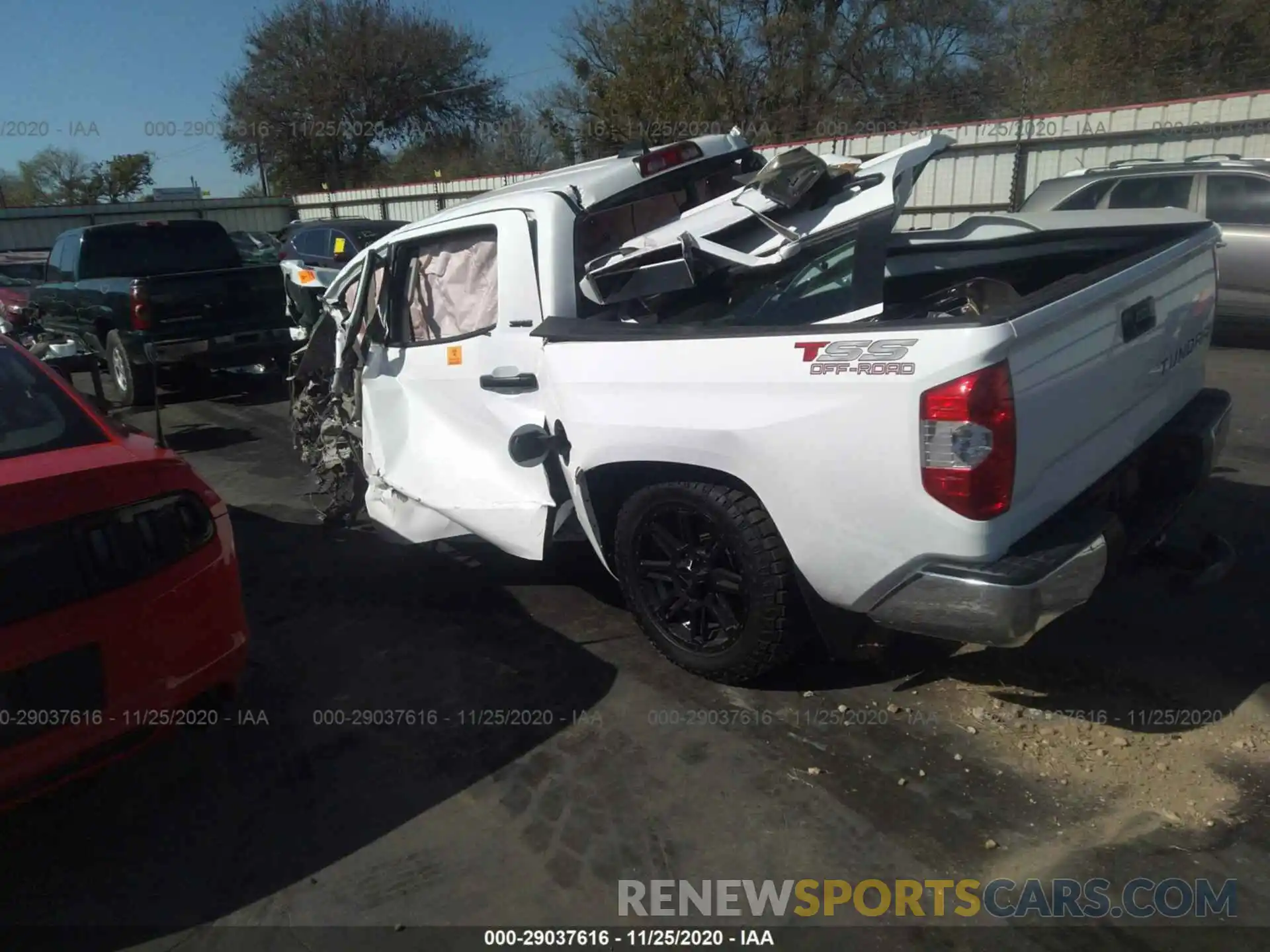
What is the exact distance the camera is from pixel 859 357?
8.94 feet

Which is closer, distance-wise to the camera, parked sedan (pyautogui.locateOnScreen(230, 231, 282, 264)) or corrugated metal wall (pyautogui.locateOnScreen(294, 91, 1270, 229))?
corrugated metal wall (pyautogui.locateOnScreen(294, 91, 1270, 229))

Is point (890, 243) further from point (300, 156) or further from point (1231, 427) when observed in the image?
point (300, 156)

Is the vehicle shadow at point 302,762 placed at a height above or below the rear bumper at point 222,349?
below

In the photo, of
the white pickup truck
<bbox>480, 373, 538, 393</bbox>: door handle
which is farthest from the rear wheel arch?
<bbox>480, 373, 538, 393</bbox>: door handle

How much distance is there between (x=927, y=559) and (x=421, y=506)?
272cm

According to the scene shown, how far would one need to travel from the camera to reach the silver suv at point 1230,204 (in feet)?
28.8

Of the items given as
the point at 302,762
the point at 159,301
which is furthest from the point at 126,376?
the point at 302,762

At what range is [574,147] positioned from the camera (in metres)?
30.3

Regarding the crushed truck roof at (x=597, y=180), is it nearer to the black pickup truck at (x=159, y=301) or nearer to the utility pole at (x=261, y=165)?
the black pickup truck at (x=159, y=301)

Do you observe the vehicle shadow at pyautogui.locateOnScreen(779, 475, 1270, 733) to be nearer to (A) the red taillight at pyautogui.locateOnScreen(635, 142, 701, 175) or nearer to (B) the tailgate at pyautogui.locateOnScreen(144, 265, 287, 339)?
(A) the red taillight at pyautogui.locateOnScreen(635, 142, 701, 175)

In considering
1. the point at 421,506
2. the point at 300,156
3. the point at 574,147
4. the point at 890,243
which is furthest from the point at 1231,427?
the point at 300,156

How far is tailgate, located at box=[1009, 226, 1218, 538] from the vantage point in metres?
2.68

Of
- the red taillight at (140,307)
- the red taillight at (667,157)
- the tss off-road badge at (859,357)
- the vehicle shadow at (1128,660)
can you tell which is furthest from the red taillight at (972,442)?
the red taillight at (140,307)

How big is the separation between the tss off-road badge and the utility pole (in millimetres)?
44275
